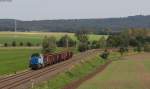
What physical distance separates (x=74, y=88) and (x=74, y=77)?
14969mm

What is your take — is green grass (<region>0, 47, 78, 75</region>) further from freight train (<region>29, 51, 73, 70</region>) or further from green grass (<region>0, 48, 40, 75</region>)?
freight train (<region>29, 51, 73, 70</region>)

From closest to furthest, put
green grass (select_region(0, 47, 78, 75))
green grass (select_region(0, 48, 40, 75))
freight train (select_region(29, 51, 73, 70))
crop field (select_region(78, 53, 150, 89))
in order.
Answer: crop field (select_region(78, 53, 150, 89)), green grass (select_region(0, 48, 40, 75)), green grass (select_region(0, 47, 78, 75)), freight train (select_region(29, 51, 73, 70))

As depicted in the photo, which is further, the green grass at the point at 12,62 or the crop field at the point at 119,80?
the green grass at the point at 12,62

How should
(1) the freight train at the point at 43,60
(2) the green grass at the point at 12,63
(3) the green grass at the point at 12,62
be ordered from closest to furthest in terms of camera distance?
1. (2) the green grass at the point at 12,63
2. (3) the green grass at the point at 12,62
3. (1) the freight train at the point at 43,60

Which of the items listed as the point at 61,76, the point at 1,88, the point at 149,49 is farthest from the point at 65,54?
the point at 149,49

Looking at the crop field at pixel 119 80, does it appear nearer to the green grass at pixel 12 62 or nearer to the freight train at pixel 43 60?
the freight train at pixel 43 60

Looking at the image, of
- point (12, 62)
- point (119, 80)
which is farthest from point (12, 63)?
point (119, 80)

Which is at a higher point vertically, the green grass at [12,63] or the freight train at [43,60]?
the freight train at [43,60]

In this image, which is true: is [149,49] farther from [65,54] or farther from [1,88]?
[1,88]

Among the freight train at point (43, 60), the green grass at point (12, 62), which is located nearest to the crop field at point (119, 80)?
the freight train at point (43, 60)

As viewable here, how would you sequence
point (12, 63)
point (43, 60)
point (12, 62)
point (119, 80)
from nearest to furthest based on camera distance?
point (119, 80), point (43, 60), point (12, 63), point (12, 62)

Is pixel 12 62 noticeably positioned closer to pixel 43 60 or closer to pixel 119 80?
pixel 43 60

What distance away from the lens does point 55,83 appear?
46094 mm

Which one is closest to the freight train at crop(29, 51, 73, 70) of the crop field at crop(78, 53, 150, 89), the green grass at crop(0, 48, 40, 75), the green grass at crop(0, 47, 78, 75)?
the green grass at crop(0, 47, 78, 75)
